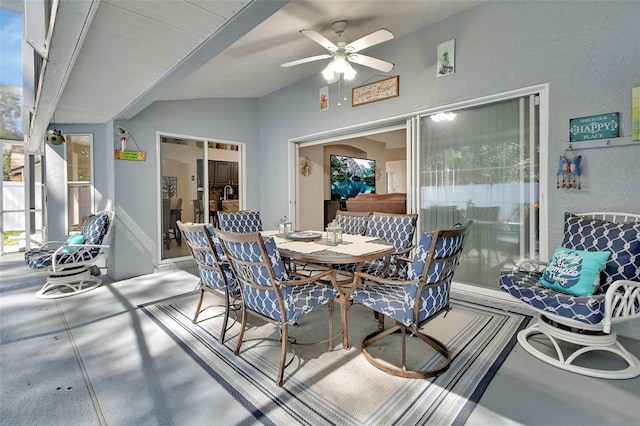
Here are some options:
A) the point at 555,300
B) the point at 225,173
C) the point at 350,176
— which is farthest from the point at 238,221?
the point at 350,176

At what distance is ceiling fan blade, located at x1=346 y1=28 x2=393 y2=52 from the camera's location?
260 cm

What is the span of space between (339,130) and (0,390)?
171 inches

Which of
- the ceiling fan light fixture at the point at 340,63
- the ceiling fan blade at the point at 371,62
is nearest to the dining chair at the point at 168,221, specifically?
the ceiling fan light fixture at the point at 340,63

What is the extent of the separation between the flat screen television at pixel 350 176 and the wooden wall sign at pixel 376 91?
3.27 m

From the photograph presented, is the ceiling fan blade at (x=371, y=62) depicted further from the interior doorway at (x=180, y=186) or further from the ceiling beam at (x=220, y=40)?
the interior doorway at (x=180, y=186)

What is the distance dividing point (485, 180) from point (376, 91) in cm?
187

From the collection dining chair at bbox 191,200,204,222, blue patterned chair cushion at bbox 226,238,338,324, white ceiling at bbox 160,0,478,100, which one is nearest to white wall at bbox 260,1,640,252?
white ceiling at bbox 160,0,478,100

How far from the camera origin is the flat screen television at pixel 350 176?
7.73 metres

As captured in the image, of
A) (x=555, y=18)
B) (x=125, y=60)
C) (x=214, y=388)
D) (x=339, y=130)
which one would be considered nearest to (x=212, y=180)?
(x=339, y=130)

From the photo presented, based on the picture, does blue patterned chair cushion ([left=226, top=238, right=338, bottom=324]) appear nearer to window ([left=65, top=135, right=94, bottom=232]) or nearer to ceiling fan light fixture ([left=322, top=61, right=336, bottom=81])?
ceiling fan light fixture ([left=322, top=61, right=336, bottom=81])

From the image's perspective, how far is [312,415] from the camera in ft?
5.22

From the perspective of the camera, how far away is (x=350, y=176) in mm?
8148

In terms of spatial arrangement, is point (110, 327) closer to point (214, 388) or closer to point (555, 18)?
point (214, 388)

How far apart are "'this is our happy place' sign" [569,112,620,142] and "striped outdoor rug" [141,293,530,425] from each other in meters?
1.74
